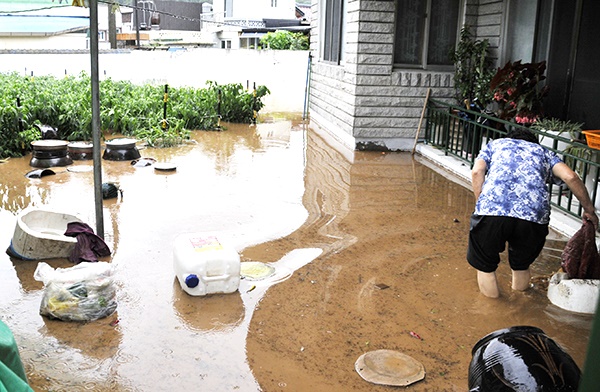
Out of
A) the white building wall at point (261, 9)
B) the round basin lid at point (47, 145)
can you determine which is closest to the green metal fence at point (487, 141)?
the round basin lid at point (47, 145)

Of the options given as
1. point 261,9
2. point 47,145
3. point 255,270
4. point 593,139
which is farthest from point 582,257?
point 261,9

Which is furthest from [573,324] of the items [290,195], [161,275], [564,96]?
[564,96]

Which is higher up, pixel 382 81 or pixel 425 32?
pixel 425 32

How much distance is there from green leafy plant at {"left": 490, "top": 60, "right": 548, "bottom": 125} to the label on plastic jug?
5.77 metres

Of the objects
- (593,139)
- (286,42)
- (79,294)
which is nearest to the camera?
(79,294)

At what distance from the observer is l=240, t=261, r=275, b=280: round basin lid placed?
599 centimetres

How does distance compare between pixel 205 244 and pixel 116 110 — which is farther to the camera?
pixel 116 110

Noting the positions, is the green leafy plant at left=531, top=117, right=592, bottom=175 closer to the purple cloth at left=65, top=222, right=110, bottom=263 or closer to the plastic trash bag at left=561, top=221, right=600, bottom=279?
the plastic trash bag at left=561, top=221, right=600, bottom=279

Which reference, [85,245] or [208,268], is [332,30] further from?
[208,268]

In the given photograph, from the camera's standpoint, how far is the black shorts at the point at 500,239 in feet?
17.1

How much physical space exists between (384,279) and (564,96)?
5506mm

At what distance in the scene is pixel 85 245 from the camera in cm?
624

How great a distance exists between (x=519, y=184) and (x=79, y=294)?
384cm

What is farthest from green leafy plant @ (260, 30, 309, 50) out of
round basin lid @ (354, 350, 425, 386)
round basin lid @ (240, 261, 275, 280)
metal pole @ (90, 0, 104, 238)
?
round basin lid @ (354, 350, 425, 386)
